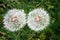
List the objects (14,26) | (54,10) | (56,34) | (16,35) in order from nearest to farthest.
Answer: (14,26)
(16,35)
(56,34)
(54,10)

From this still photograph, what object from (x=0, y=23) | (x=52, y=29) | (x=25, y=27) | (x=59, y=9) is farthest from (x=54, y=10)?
(x=0, y=23)

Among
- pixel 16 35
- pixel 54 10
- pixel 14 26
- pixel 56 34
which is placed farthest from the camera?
pixel 54 10

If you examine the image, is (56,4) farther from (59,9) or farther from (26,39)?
(26,39)

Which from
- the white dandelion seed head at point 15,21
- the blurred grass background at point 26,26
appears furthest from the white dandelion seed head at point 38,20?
the blurred grass background at point 26,26

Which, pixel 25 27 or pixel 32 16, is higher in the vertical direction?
pixel 32 16

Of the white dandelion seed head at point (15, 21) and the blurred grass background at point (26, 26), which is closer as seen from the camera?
the white dandelion seed head at point (15, 21)

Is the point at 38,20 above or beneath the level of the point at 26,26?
above

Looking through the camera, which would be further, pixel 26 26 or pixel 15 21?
pixel 26 26

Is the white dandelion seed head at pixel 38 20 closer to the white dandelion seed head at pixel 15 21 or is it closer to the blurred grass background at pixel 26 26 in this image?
the white dandelion seed head at pixel 15 21

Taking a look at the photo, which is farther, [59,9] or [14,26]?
[59,9]
